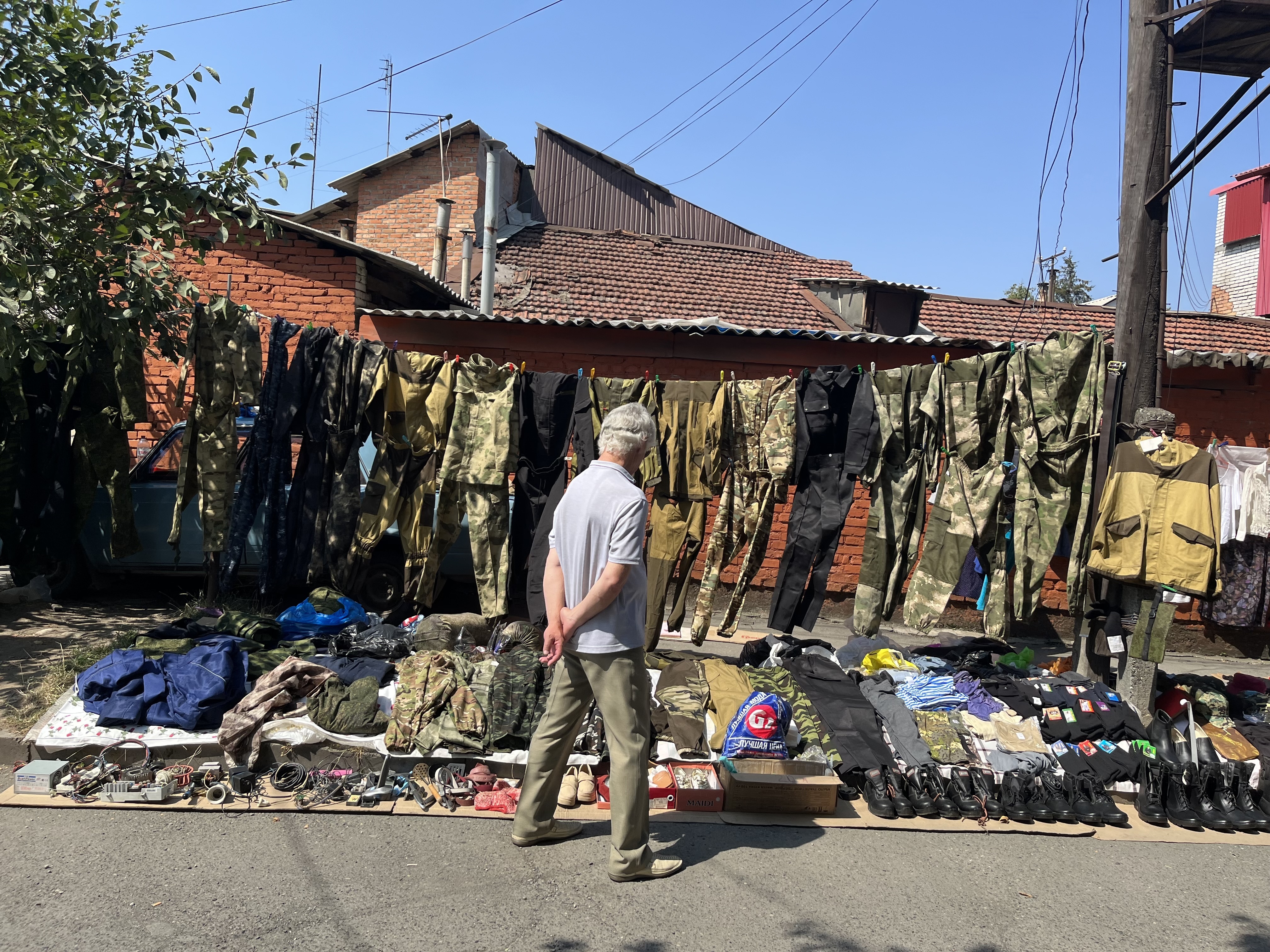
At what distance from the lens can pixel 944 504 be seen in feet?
19.6

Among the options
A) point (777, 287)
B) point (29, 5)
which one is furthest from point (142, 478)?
point (777, 287)

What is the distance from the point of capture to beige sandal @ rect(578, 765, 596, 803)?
188 inches

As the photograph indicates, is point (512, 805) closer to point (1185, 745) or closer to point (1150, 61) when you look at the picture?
point (1185, 745)

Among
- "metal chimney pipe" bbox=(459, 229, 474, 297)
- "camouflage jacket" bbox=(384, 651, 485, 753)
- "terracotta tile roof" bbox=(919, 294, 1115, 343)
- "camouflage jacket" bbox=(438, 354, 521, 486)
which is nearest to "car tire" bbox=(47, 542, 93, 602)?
"camouflage jacket" bbox=(438, 354, 521, 486)

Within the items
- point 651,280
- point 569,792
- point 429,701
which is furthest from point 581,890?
point 651,280

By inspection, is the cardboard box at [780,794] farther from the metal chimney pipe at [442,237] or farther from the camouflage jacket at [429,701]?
the metal chimney pipe at [442,237]

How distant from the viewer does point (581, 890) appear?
12.9 ft

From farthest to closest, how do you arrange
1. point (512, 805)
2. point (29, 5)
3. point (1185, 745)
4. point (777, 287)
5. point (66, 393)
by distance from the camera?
point (777, 287) → point (66, 393) → point (29, 5) → point (1185, 745) → point (512, 805)

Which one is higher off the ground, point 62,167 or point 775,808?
point 62,167

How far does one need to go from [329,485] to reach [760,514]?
335 centimetres

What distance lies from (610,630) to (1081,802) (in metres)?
2.98

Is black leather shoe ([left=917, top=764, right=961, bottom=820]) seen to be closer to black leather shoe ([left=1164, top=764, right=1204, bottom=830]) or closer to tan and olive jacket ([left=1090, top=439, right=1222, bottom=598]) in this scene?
black leather shoe ([left=1164, top=764, right=1204, bottom=830])

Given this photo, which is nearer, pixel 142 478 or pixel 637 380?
pixel 637 380

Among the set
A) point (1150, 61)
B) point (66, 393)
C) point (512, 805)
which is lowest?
point (512, 805)
